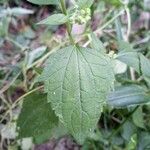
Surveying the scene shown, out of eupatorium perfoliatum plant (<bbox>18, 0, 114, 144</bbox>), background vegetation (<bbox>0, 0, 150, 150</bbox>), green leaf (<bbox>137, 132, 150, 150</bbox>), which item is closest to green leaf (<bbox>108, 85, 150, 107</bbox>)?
background vegetation (<bbox>0, 0, 150, 150</bbox>)

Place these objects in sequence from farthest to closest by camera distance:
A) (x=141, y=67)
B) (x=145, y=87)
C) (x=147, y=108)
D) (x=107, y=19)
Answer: (x=107, y=19) < (x=147, y=108) < (x=145, y=87) < (x=141, y=67)

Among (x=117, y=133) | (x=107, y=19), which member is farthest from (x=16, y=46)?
(x=117, y=133)

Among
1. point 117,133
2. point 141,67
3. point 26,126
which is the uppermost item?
point 141,67

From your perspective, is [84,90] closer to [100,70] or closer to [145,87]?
[100,70]

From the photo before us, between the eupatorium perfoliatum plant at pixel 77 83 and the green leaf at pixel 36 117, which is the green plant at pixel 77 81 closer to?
the eupatorium perfoliatum plant at pixel 77 83

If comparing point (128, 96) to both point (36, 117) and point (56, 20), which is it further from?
point (56, 20)

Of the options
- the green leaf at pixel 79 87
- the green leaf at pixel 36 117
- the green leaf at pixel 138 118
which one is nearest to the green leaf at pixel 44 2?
the green leaf at pixel 79 87
